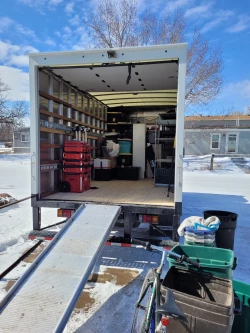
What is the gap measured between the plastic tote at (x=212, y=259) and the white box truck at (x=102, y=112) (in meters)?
0.55

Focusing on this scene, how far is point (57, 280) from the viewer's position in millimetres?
2273

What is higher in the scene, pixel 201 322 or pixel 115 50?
pixel 115 50

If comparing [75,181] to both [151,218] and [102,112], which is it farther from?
[102,112]

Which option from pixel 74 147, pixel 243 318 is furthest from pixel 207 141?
pixel 243 318

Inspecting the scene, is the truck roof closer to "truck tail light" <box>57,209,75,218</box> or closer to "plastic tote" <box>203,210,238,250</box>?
"truck tail light" <box>57,209,75,218</box>

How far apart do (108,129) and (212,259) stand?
19.3 feet

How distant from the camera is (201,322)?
5.92ft

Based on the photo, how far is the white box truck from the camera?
323 centimetres

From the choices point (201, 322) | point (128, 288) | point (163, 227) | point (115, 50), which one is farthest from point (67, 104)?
point (201, 322)

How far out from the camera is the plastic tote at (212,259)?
7.78ft

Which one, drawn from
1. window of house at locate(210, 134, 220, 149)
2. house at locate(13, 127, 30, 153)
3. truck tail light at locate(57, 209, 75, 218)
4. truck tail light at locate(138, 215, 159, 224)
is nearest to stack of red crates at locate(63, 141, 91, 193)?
truck tail light at locate(57, 209, 75, 218)

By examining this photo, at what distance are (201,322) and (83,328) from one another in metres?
1.08

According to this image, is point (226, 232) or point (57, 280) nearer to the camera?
point (57, 280)

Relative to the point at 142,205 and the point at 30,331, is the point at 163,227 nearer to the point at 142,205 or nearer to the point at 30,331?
the point at 142,205
